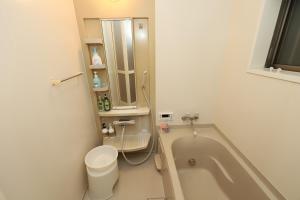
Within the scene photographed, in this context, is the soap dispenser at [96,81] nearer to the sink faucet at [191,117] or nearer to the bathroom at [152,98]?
the bathroom at [152,98]

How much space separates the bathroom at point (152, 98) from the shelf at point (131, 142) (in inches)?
0.7

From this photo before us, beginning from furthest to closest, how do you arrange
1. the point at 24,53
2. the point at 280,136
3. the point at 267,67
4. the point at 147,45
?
the point at 147,45 < the point at 267,67 < the point at 280,136 < the point at 24,53

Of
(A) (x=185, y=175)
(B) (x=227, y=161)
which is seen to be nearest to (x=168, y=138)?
(A) (x=185, y=175)

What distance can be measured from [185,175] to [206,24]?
1.67m

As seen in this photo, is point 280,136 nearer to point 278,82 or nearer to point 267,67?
point 278,82

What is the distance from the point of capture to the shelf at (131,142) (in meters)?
1.71

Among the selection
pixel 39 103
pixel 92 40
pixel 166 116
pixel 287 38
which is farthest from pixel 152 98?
pixel 287 38

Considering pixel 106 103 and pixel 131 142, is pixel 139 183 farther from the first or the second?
pixel 106 103

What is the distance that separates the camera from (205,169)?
5.53 ft

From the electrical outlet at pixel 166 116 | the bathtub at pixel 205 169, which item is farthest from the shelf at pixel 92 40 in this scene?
the bathtub at pixel 205 169

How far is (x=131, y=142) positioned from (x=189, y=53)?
1.26 meters

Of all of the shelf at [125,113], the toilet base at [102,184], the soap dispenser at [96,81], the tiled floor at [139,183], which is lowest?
the tiled floor at [139,183]

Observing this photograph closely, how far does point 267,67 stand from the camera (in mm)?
1152

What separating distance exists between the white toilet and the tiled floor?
159 mm
